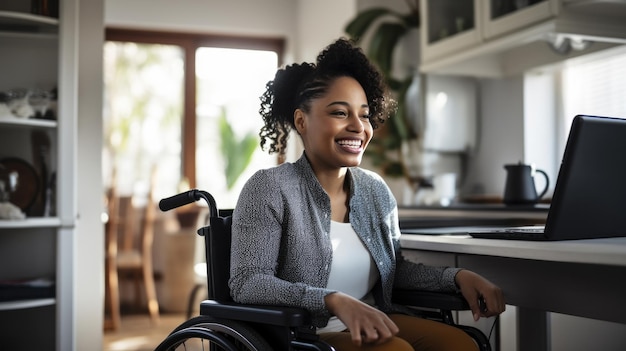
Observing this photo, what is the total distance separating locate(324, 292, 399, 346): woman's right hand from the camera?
1155 mm

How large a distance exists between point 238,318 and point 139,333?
10.9 ft

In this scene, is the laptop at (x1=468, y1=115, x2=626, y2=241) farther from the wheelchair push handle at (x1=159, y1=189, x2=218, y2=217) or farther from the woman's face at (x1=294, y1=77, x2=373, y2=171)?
the wheelchair push handle at (x1=159, y1=189, x2=218, y2=217)

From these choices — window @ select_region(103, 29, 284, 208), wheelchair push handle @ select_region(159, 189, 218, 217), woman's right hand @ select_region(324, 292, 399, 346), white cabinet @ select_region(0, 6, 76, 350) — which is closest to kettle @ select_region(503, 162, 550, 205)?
wheelchair push handle @ select_region(159, 189, 218, 217)

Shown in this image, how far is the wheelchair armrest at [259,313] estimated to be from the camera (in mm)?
1201

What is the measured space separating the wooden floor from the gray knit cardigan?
2.62 metres

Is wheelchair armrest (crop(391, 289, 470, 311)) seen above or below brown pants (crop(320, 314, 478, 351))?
above

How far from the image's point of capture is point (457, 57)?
332 cm

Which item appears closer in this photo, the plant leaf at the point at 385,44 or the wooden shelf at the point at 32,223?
the wooden shelf at the point at 32,223

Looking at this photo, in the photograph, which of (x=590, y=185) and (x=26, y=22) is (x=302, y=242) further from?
(x=26, y=22)

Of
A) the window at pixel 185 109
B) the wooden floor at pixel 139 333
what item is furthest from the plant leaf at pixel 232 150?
the wooden floor at pixel 139 333

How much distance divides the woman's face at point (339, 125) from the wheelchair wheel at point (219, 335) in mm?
434

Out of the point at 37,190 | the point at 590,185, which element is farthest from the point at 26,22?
the point at 590,185

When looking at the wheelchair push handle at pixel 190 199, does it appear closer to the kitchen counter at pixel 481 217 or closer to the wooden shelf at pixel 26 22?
the kitchen counter at pixel 481 217

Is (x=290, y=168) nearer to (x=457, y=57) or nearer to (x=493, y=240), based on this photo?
(x=493, y=240)
